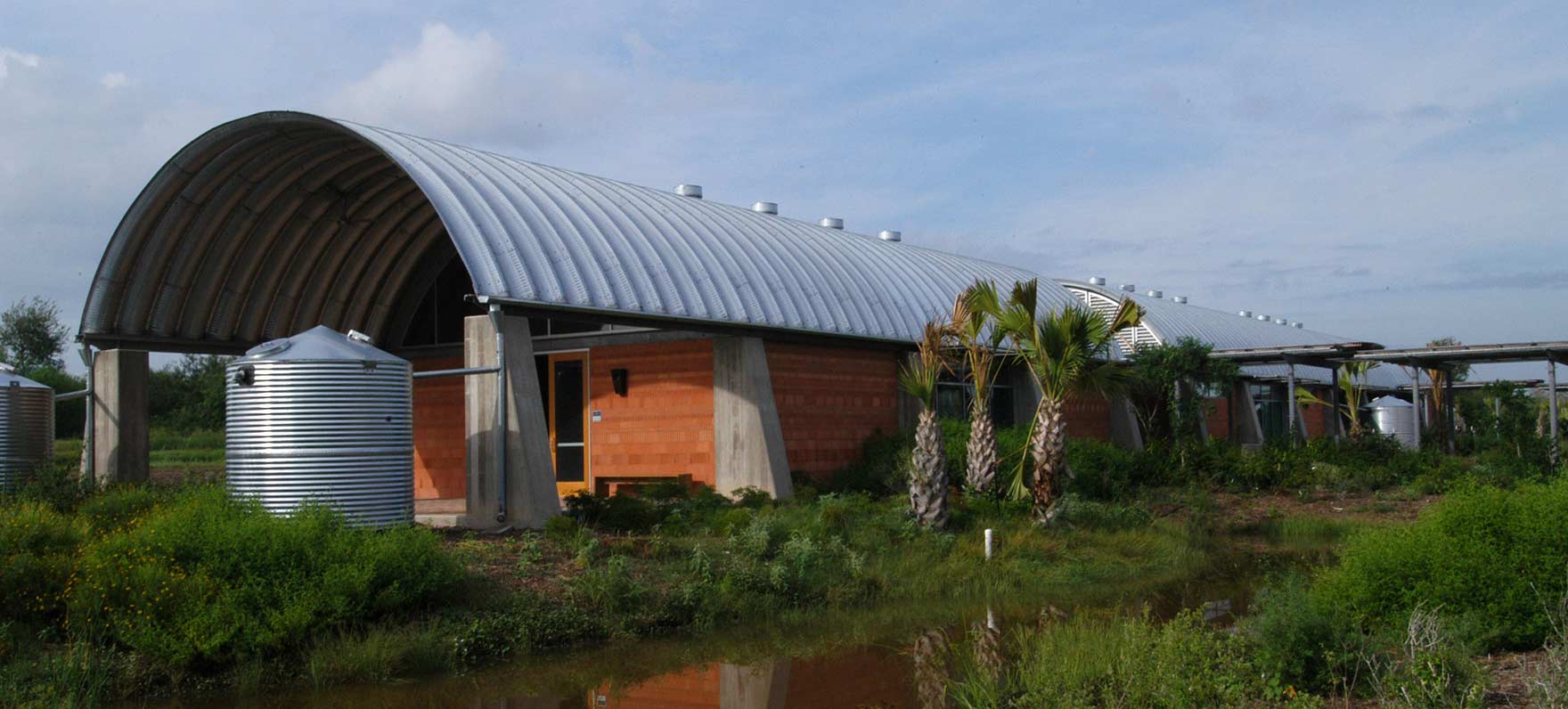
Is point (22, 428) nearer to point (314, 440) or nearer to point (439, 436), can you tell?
point (314, 440)

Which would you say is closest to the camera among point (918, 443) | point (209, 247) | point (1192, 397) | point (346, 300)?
point (918, 443)

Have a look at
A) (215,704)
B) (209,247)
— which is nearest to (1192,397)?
(209,247)

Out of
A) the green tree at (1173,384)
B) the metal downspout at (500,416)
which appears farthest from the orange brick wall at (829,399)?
the green tree at (1173,384)

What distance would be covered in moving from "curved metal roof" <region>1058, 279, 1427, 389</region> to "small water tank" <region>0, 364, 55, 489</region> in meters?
22.8

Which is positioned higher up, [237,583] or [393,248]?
[393,248]

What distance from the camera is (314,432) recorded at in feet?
44.8

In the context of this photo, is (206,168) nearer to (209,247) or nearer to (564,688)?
(209,247)

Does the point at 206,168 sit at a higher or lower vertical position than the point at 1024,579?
higher

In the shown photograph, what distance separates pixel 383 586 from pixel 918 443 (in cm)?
836

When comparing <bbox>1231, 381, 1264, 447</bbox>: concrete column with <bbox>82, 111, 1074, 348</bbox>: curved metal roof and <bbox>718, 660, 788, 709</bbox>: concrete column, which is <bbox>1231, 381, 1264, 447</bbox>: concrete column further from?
<bbox>718, 660, 788, 709</bbox>: concrete column

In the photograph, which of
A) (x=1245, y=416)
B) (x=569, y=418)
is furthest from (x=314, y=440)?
(x=1245, y=416)

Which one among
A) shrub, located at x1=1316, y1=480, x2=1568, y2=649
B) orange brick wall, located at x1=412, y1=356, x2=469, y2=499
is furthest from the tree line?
shrub, located at x1=1316, y1=480, x2=1568, y2=649

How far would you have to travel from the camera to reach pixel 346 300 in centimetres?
2234

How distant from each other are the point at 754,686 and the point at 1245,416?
96.4 ft
